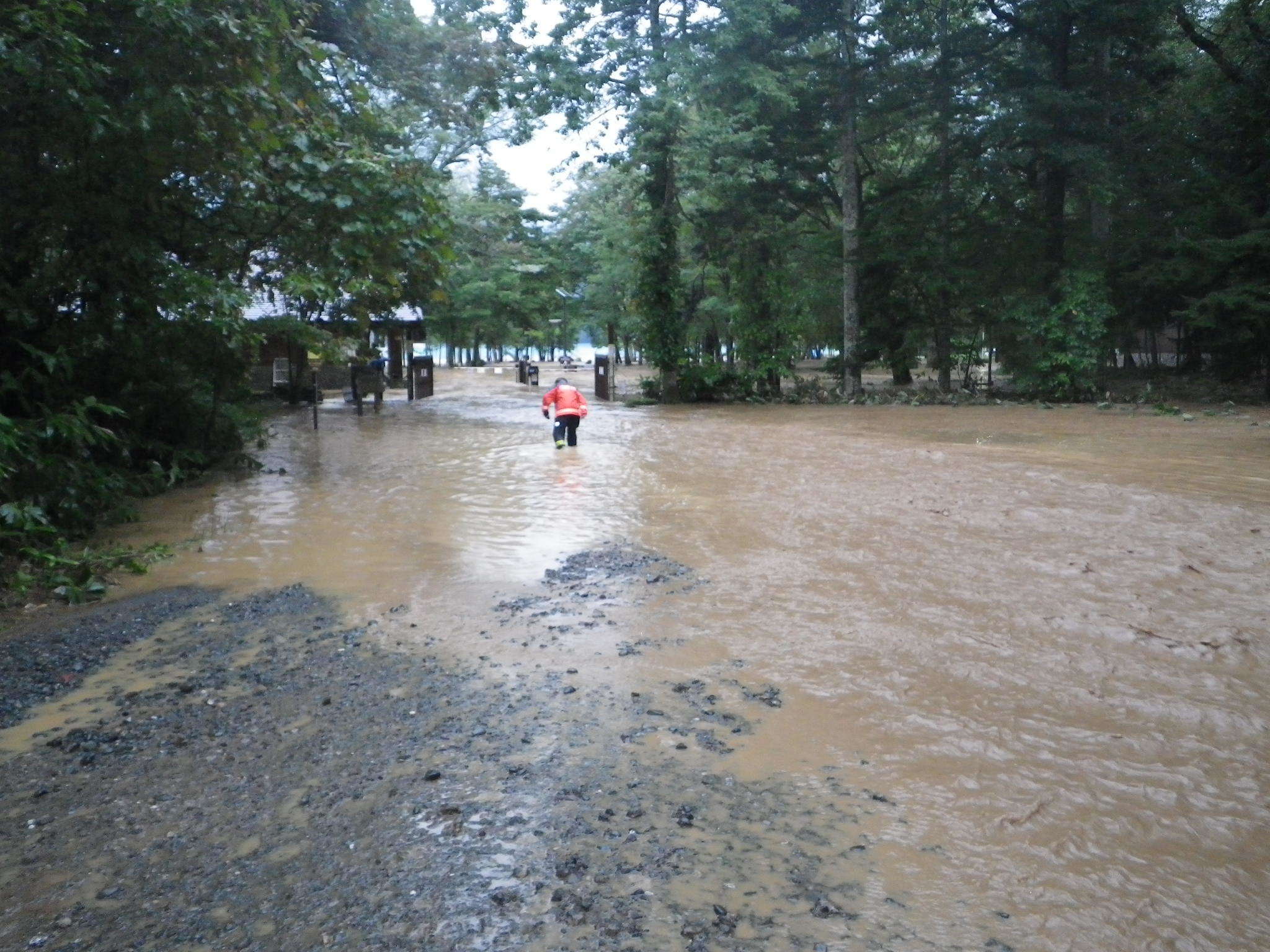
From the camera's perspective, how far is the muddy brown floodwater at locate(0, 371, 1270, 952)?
3.48m

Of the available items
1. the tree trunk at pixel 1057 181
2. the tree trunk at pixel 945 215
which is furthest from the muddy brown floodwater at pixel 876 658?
the tree trunk at pixel 945 215

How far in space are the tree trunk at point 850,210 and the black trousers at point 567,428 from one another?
1324 centimetres

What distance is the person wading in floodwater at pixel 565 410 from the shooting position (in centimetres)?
1756

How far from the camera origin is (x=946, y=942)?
3172 mm

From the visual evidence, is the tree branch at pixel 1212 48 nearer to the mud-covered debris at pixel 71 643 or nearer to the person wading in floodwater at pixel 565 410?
the person wading in floodwater at pixel 565 410

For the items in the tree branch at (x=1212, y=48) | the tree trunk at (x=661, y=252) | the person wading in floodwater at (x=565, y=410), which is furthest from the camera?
the tree trunk at (x=661, y=252)

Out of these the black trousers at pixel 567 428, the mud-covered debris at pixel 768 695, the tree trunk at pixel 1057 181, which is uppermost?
the tree trunk at pixel 1057 181

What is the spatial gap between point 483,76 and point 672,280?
863 cm

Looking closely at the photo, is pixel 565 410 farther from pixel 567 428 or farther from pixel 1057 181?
pixel 1057 181

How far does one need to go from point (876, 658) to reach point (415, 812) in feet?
10.4

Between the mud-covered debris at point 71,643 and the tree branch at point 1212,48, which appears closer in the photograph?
the mud-covered debris at point 71,643

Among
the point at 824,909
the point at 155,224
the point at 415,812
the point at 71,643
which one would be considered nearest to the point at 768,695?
the point at 824,909

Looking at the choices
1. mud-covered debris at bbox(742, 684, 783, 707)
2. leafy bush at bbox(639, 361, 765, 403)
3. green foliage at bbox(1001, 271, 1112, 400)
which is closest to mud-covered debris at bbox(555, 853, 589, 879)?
mud-covered debris at bbox(742, 684, 783, 707)

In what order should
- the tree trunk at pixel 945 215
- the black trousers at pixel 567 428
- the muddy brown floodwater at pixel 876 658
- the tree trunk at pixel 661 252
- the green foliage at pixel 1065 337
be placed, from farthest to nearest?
1. the tree trunk at pixel 945 215
2. the tree trunk at pixel 661 252
3. the green foliage at pixel 1065 337
4. the black trousers at pixel 567 428
5. the muddy brown floodwater at pixel 876 658
